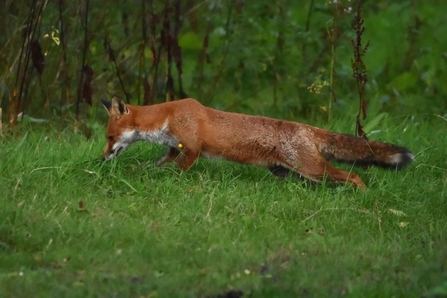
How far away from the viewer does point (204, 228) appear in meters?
7.04

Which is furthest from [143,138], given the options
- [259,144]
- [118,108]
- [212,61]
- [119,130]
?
[212,61]

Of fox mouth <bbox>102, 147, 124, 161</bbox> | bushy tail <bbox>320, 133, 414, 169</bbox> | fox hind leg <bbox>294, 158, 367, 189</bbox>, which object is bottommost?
fox mouth <bbox>102, 147, 124, 161</bbox>

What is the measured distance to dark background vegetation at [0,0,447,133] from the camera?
1067cm

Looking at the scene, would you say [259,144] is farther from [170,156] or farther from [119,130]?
[119,130]

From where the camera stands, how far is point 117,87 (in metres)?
11.5

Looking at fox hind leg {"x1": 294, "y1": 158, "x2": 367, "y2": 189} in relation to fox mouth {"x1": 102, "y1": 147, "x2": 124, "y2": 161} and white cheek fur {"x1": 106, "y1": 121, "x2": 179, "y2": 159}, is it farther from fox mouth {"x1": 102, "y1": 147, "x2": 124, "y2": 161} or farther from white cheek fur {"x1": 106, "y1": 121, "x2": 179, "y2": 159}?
fox mouth {"x1": 102, "y1": 147, "x2": 124, "y2": 161}

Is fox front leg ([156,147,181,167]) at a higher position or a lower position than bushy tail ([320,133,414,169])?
lower

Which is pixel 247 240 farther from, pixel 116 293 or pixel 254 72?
pixel 254 72

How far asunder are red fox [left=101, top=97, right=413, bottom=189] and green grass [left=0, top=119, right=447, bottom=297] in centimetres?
16

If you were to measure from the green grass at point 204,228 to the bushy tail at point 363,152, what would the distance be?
0.20 meters

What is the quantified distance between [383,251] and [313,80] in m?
4.86

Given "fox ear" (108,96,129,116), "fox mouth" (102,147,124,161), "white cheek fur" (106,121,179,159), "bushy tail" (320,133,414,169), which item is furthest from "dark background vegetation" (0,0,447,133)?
"bushy tail" (320,133,414,169)

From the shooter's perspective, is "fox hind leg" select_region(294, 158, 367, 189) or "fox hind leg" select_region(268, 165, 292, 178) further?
"fox hind leg" select_region(268, 165, 292, 178)

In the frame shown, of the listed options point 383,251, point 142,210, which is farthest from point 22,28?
point 383,251
